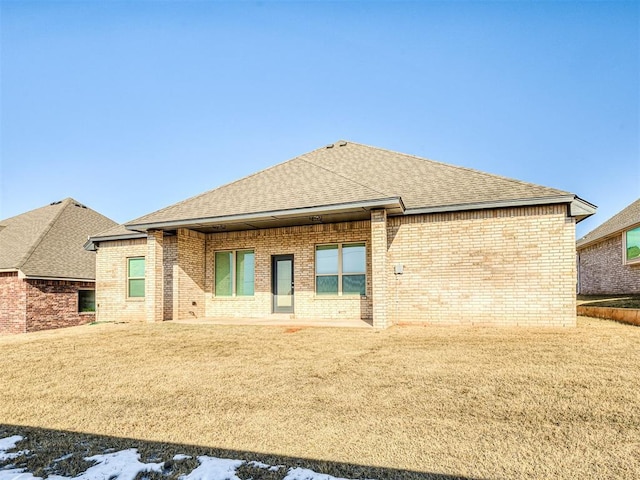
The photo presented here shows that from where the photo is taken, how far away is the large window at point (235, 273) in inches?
520

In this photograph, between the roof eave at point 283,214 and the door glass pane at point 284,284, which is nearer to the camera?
the roof eave at point 283,214

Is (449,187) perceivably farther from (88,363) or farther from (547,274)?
(88,363)

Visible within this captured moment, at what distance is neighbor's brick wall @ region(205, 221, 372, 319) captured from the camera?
11.8m

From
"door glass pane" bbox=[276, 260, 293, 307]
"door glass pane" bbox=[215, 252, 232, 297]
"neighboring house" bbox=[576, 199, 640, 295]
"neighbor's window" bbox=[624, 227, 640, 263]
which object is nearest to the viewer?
"door glass pane" bbox=[276, 260, 293, 307]

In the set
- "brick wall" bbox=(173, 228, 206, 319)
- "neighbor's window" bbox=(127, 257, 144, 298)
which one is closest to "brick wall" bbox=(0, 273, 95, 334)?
"neighbor's window" bbox=(127, 257, 144, 298)

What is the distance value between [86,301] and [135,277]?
22.8 ft

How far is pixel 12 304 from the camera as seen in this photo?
16.9 meters

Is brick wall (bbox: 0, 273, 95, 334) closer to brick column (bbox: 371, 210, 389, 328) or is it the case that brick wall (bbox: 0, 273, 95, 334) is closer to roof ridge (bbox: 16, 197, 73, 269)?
roof ridge (bbox: 16, 197, 73, 269)

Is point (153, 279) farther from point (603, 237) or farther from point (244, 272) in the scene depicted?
point (603, 237)

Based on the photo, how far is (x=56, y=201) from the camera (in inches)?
899

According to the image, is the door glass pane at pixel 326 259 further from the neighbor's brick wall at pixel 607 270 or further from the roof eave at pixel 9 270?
the roof eave at pixel 9 270

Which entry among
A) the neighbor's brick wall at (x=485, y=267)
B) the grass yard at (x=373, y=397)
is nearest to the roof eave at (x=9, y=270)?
the grass yard at (x=373, y=397)

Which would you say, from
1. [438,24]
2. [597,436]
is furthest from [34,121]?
[597,436]

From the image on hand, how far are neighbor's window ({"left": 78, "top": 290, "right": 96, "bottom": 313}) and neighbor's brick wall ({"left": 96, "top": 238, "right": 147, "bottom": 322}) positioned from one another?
499cm
